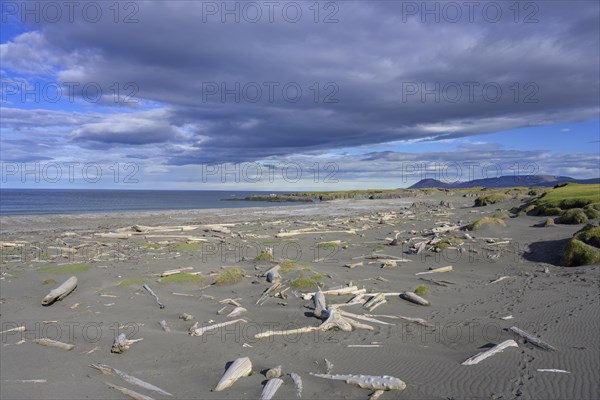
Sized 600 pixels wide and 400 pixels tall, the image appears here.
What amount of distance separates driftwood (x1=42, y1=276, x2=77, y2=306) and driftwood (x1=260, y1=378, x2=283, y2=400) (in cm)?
786

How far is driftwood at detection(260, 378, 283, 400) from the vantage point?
5.87 metres

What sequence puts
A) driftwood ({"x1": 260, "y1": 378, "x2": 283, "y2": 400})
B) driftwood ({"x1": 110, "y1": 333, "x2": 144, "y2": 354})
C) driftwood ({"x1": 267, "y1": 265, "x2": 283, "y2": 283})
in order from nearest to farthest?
driftwood ({"x1": 260, "y1": 378, "x2": 283, "y2": 400})
driftwood ({"x1": 110, "y1": 333, "x2": 144, "y2": 354})
driftwood ({"x1": 267, "y1": 265, "x2": 283, "y2": 283})

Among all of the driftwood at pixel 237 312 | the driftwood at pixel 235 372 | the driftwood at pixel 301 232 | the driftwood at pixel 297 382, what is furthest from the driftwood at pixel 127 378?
the driftwood at pixel 301 232

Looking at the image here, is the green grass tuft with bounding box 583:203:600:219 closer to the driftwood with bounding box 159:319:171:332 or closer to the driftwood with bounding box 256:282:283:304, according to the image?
the driftwood with bounding box 256:282:283:304

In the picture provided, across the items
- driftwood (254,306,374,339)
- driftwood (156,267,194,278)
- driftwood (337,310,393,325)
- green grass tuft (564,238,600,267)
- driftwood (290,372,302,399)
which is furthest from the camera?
green grass tuft (564,238,600,267)

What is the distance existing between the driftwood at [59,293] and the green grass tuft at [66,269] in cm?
278

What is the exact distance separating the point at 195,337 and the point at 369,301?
445cm

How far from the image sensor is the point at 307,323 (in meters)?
9.13

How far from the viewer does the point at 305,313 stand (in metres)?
9.77

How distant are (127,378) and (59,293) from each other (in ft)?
20.2

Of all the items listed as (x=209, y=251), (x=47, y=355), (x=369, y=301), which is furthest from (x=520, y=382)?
(x=209, y=251)

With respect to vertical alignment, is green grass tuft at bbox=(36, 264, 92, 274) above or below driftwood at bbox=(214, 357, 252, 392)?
above

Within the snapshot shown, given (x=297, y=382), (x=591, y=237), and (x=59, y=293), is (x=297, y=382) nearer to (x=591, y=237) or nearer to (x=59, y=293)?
(x=59, y=293)

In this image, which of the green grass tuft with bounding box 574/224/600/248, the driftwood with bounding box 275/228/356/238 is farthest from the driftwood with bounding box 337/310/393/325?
the driftwood with bounding box 275/228/356/238
